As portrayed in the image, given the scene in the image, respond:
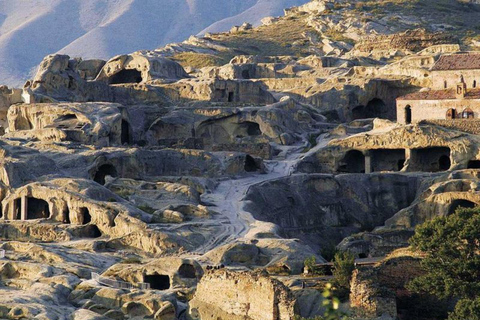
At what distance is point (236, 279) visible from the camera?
5494 centimetres

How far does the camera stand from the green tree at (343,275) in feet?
182

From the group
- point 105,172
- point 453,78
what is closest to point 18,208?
point 105,172

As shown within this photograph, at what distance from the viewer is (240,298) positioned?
54719 mm

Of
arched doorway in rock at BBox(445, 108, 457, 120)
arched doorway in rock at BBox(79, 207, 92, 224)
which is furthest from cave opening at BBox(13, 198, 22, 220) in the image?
arched doorway in rock at BBox(445, 108, 457, 120)

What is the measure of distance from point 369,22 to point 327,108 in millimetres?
50066

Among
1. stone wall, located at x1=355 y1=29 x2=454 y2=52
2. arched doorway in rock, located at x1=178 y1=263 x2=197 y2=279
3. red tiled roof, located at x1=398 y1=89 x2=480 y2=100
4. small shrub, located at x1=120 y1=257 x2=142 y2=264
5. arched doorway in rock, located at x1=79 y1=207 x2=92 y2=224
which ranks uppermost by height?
stone wall, located at x1=355 y1=29 x2=454 y2=52

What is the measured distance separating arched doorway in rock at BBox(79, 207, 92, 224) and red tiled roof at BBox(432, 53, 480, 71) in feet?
101

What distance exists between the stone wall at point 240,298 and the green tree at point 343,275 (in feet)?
9.51

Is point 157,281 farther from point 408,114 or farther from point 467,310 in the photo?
point 408,114

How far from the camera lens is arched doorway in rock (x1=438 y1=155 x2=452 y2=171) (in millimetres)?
87062

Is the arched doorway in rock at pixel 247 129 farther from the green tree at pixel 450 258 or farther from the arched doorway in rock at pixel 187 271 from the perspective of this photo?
the green tree at pixel 450 258

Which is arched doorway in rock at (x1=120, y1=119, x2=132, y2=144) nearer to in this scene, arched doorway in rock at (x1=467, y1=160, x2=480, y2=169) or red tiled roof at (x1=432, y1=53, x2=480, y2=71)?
red tiled roof at (x1=432, y1=53, x2=480, y2=71)

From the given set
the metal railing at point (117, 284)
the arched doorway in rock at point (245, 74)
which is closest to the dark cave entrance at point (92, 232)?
the metal railing at point (117, 284)

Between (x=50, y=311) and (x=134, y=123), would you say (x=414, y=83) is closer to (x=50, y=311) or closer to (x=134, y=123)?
(x=134, y=123)
